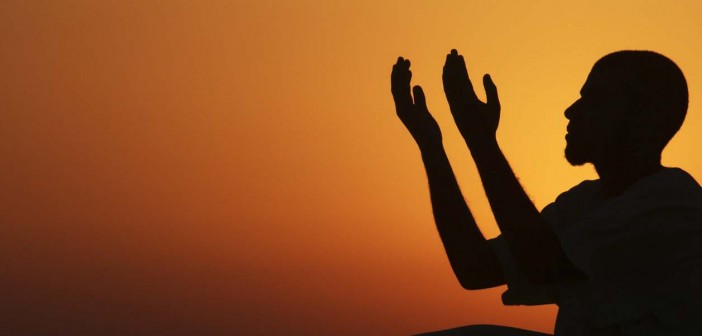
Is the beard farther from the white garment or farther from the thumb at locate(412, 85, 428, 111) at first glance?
the thumb at locate(412, 85, 428, 111)

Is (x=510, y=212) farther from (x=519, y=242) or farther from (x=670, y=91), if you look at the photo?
(x=670, y=91)

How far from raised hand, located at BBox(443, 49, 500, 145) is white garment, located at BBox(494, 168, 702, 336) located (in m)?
0.40

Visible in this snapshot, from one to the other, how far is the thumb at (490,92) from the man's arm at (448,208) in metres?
0.23

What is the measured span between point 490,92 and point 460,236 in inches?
22.1

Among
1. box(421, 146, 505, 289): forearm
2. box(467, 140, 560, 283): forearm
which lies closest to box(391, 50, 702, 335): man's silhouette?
box(467, 140, 560, 283): forearm

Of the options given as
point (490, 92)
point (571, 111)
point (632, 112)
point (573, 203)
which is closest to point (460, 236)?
point (573, 203)

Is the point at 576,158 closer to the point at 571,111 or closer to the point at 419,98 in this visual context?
the point at 571,111

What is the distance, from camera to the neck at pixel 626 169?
3188 mm

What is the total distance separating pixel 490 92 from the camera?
3.42 m

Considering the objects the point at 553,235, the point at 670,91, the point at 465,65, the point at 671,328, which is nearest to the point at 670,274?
the point at 671,328

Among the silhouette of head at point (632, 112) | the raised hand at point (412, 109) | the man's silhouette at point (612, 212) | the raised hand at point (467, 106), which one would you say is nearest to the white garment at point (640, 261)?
the man's silhouette at point (612, 212)

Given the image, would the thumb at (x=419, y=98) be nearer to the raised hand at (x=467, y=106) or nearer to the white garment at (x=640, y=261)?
the raised hand at (x=467, y=106)

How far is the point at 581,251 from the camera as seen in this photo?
304 cm

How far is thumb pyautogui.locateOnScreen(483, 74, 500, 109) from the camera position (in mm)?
3350
